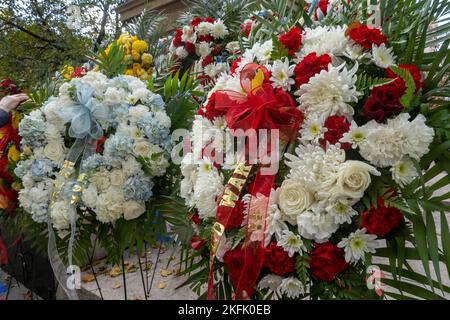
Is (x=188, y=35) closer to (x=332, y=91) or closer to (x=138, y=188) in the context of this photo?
(x=138, y=188)

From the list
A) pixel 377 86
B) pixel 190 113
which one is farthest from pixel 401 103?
pixel 190 113

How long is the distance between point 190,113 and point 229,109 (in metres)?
0.52

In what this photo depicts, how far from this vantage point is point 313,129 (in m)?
0.86

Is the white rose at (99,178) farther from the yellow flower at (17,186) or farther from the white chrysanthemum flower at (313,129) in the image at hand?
the white chrysanthemum flower at (313,129)

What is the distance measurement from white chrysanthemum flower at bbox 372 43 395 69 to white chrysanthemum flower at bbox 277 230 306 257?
461 mm

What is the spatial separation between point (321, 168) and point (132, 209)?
703 millimetres

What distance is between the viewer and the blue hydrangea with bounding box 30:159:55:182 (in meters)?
1.31

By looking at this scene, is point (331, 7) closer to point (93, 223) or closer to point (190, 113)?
point (190, 113)

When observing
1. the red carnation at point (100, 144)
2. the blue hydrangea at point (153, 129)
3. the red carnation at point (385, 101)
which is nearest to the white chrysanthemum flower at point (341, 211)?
the red carnation at point (385, 101)

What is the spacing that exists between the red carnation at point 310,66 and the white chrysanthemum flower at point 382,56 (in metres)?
0.11

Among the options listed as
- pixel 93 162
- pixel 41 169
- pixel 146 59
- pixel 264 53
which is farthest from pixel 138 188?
pixel 146 59

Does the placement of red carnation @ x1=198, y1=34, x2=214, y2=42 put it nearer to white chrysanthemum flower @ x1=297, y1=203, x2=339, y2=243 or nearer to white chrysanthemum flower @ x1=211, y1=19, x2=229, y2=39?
white chrysanthemum flower @ x1=211, y1=19, x2=229, y2=39

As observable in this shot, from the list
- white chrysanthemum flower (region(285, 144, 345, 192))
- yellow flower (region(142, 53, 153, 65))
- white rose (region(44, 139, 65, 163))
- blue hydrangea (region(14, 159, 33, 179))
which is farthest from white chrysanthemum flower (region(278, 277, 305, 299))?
yellow flower (region(142, 53, 153, 65))

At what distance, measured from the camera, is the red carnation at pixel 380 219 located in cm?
79
